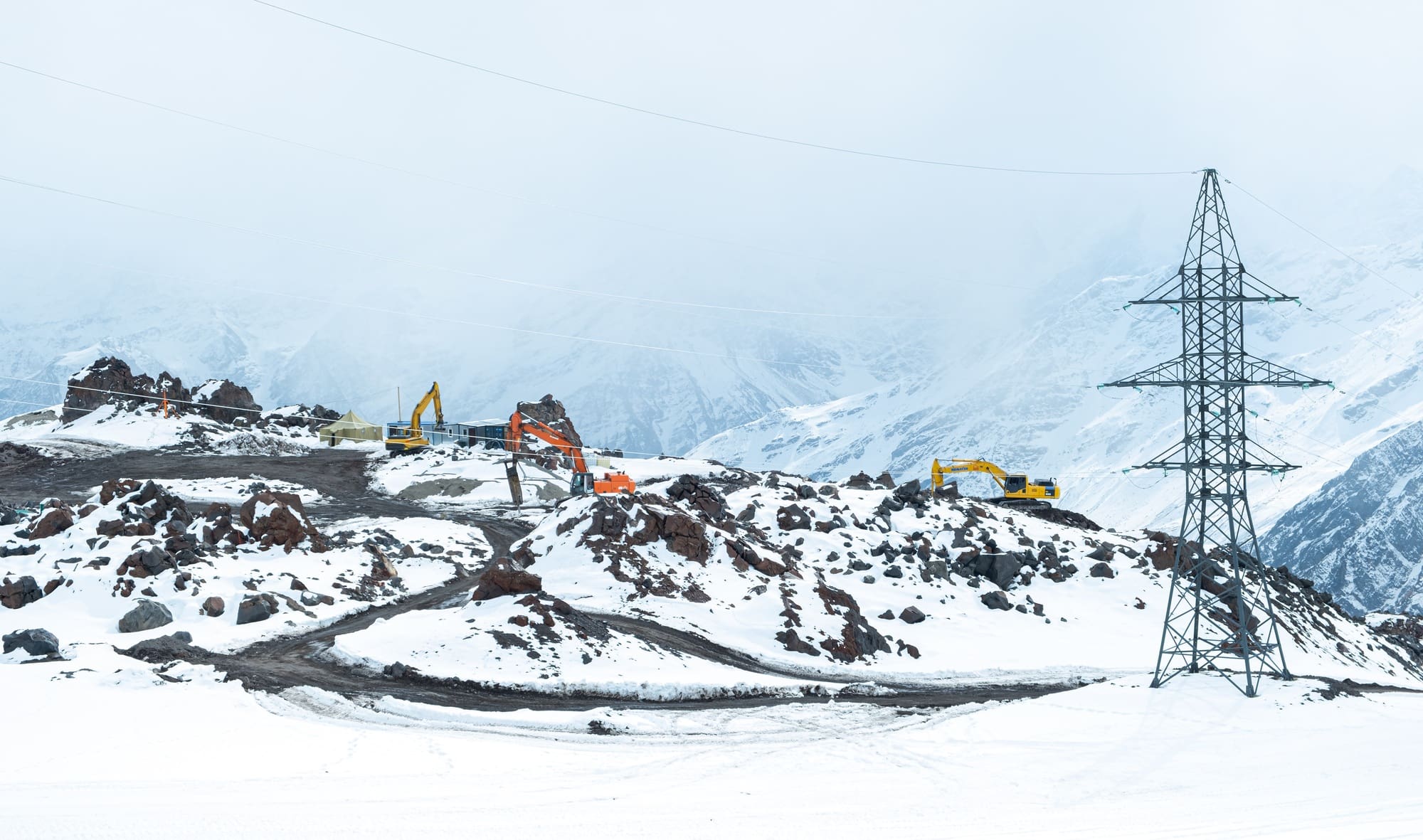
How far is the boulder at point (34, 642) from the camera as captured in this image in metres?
27.5

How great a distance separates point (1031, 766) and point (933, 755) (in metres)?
1.95

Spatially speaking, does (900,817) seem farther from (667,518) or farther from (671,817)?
(667,518)

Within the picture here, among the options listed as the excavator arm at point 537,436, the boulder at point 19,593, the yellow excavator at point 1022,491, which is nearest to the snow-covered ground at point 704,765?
the boulder at point 19,593

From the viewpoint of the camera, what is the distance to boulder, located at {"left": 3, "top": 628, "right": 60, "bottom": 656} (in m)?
27.5

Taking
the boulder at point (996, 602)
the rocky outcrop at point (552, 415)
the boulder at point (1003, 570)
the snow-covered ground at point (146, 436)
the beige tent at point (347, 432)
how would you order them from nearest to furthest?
the boulder at point (996, 602) < the boulder at point (1003, 570) < the snow-covered ground at point (146, 436) < the beige tent at point (347, 432) < the rocky outcrop at point (552, 415)

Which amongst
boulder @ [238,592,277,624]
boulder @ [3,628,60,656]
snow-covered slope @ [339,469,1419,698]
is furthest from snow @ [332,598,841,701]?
boulder @ [3,628,60,656]

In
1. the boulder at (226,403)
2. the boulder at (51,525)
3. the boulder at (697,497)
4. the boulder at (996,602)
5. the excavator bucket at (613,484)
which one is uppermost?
Result: the boulder at (226,403)

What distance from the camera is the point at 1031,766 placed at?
68.4 feet

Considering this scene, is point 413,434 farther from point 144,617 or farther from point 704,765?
point 704,765

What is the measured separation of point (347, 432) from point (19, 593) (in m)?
58.8

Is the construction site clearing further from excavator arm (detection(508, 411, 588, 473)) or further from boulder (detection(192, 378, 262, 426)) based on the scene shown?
boulder (detection(192, 378, 262, 426))

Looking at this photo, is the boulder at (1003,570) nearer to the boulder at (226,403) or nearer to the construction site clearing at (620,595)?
the construction site clearing at (620,595)

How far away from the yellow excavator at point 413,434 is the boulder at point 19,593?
151 ft

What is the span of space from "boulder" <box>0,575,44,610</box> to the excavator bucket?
1218 inches
